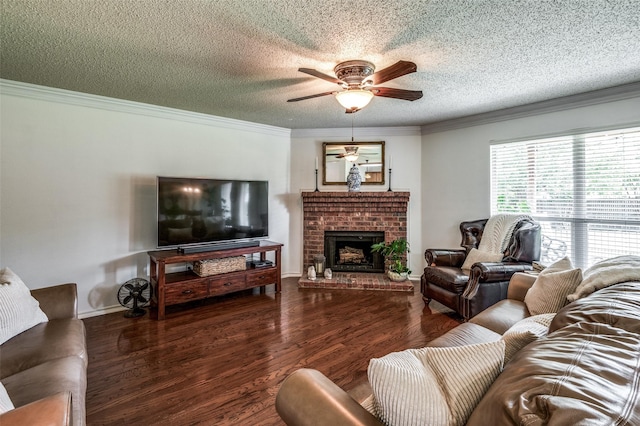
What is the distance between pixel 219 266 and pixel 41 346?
1.93 meters

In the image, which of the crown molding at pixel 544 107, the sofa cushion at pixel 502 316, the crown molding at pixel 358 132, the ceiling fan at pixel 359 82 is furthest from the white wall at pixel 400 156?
the sofa cushion at pixel 502 316

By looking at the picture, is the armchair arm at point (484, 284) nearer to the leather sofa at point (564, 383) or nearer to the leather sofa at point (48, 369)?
the leather sofa at point (564, 383)

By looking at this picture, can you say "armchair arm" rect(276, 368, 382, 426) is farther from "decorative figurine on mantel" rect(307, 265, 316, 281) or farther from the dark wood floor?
"decorative figurine on mantel" rect(307, 265, 316, 281)

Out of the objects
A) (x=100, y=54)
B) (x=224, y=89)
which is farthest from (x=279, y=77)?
(x=100, y=54)

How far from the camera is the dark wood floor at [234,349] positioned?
179 centimetres

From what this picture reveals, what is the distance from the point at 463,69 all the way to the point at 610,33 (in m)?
0.91

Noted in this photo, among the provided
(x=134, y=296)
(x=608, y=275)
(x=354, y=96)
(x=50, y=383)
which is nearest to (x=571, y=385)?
(x=608, y=275)

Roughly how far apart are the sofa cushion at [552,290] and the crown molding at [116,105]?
12.7ft

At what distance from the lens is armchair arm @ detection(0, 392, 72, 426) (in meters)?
0.88

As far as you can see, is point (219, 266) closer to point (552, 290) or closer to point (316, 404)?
point (316, 404)

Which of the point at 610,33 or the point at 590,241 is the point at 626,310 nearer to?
the point at 610,33

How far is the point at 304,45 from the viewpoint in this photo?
2.09 m

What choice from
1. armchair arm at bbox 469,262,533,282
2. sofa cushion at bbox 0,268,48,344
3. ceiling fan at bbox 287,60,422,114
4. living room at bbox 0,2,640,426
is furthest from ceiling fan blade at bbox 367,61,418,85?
sofa cushion at bbox 0,268,48,344

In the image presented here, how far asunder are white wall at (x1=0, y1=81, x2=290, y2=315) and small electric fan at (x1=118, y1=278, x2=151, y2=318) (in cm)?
11
